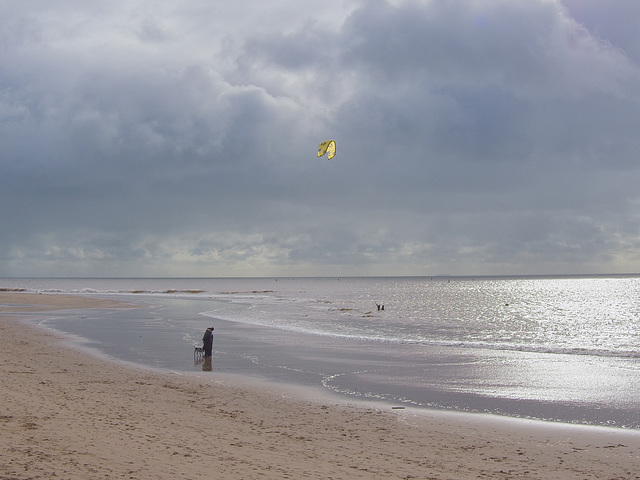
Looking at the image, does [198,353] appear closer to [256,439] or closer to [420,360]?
[420,360]

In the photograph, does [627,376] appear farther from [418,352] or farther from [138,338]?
[138,338]

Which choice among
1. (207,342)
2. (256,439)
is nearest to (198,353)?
(207,342)

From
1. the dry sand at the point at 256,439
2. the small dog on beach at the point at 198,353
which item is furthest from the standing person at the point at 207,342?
the dry sand at the point at 256,439

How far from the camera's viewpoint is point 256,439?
11562 mm

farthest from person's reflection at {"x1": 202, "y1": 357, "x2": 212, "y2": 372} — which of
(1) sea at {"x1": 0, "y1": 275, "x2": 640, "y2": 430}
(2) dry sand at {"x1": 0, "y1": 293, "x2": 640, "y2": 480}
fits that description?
(2) dry sand at {"x1": 0, "y1": 293, "x2": 640, "y2": 480}

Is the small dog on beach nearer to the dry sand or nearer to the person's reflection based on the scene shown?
the person's reflection

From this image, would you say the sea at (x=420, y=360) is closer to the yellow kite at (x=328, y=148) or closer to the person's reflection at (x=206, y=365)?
the person's reflection at (x=206, y=365)

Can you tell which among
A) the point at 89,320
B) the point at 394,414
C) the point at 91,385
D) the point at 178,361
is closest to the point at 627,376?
the point at 394,414

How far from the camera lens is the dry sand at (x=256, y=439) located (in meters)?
9.13

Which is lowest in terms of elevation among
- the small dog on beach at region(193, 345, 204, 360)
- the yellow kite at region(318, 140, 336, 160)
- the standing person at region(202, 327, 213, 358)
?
the small dog on beach at region(193, 345, 204, 360)

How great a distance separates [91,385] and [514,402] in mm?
13467

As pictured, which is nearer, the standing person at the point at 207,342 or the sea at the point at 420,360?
the sea at the point at 420,360

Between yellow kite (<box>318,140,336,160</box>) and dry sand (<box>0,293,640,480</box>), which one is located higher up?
yellow kite (<box>318,140,336,160</box>)

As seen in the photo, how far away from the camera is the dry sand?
30.0 ft
